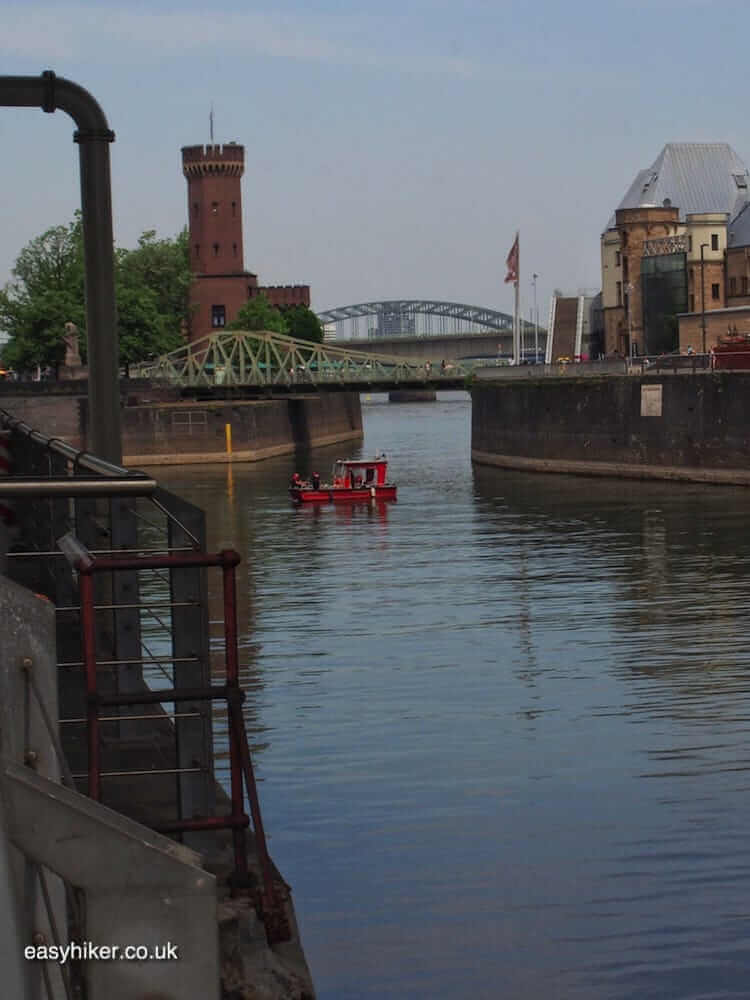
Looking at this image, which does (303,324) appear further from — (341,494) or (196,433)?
(341,494)

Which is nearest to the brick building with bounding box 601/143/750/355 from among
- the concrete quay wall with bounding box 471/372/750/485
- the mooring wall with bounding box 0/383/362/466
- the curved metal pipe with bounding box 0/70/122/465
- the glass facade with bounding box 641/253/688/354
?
the glass facade with bounding box 641/253/688/354

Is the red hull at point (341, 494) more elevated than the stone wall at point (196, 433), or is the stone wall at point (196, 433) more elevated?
the stone wall at point (196, 433)

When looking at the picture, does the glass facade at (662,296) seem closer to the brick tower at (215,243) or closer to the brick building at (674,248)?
the brick building at (674,248)

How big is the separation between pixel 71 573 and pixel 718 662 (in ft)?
35.9

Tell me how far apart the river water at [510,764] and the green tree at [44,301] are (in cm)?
5762

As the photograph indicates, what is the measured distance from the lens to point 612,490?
51375 millimetres

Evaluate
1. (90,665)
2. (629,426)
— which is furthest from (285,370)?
(90,665)

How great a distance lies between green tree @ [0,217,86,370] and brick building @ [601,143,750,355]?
30.2 metres

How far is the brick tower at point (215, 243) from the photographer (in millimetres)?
132125

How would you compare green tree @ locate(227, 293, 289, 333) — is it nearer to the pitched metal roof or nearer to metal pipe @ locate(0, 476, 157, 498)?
the pitched metal roof

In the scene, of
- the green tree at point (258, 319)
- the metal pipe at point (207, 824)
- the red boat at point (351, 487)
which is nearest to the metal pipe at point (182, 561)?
the metal pipe at point (207, 824)

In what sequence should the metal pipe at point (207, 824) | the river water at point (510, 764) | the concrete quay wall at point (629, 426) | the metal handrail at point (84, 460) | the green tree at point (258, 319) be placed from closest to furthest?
1. the metal pipe at point (207, 824)
2. the metal handrail at point (84, 460)
3. the river water at point (510, 764)
4. the concrete quay wall at point (629, 426)
5. the green tree at point (258, 319)

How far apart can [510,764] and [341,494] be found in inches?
1398

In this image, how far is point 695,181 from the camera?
103 m
